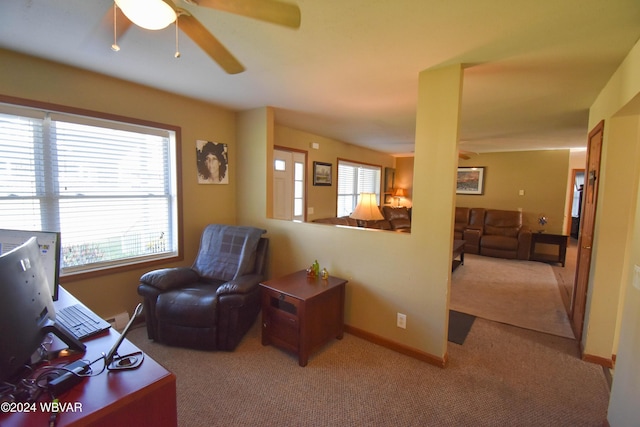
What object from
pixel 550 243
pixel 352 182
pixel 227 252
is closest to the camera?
pixel 227 252

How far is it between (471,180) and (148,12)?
744 centimetres

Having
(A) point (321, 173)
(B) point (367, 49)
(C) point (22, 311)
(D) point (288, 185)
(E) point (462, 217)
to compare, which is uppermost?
(B) point (367, 49)

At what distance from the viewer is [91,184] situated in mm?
2600

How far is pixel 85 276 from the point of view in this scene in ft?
8.39

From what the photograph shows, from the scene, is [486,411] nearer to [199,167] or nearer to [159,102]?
[199,167]

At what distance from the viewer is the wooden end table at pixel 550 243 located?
5.56 metres

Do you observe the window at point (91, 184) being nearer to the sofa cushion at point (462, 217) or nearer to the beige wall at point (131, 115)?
the beige wall at point (131, 115)

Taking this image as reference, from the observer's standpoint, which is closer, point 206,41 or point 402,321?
point 206,41

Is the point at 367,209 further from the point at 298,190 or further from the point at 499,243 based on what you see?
the point at 499,243

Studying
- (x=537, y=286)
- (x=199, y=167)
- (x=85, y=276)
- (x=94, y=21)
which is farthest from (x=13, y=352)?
(x=537, y=286)

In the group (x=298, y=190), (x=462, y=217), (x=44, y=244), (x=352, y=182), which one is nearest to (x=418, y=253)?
(x=44, y=244)

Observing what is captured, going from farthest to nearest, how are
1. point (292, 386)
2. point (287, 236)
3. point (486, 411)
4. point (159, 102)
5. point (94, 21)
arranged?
point (287, 236) < point (159, 102) < point (292, 386) < point (486, 411) < point (94, 21)

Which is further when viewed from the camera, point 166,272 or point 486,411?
point 166,272

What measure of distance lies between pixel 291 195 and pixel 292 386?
2.90 m
